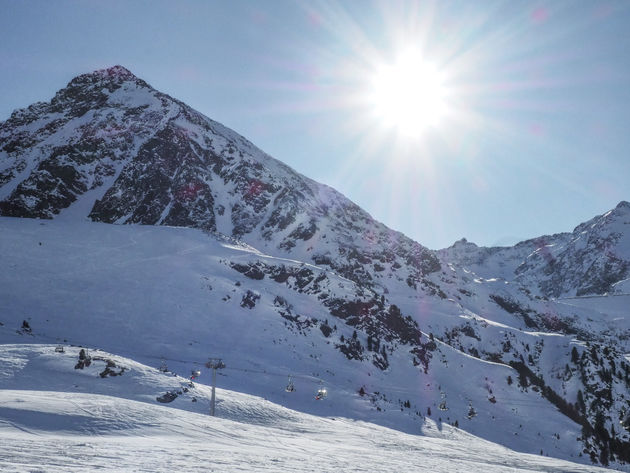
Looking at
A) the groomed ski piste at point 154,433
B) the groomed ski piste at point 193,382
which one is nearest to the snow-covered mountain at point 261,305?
the groomed ski piste at point 193,382

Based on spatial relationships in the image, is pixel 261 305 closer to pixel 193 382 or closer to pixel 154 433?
pixel 193 382

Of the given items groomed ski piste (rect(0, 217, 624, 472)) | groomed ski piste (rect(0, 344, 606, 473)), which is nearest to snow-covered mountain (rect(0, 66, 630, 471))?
groomed ski piste (rect(0, 217, 624, 472))

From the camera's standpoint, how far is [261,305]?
157ft

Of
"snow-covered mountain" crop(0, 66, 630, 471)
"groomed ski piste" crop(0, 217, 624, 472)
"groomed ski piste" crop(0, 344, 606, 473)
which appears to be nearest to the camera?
"groomed ski piste" crop(0, 344, 606, 473)

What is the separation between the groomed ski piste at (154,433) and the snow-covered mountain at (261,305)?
9.61 ft

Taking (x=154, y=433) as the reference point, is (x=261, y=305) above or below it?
above

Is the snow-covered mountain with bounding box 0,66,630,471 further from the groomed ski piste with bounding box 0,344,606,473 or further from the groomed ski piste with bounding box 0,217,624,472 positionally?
the groomed ski piste with bounding box 0,344,606,473

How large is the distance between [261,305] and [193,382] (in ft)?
66.4

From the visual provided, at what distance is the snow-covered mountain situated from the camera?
37.7 m

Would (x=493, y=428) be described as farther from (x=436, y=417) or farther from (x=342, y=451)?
(x=342, y=451)

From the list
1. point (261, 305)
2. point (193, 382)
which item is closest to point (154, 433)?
point (193, 382)

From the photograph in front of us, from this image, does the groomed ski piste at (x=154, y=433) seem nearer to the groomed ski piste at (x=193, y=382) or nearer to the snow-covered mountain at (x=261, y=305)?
the groomed ski piste at (x=193, y=382)

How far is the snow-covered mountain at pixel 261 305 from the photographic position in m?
37.7

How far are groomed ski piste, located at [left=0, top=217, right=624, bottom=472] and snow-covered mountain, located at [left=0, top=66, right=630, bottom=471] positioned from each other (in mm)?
271
